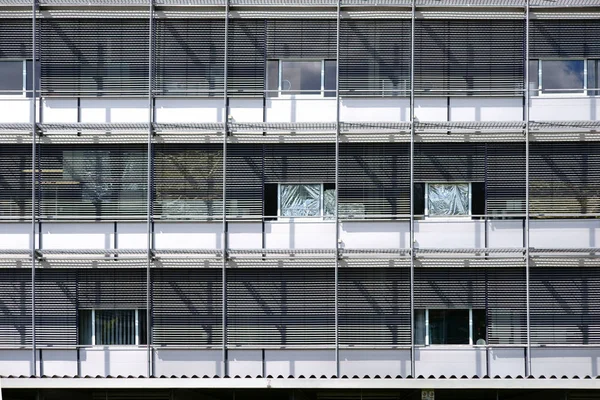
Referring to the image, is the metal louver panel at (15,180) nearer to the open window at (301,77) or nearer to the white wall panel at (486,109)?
the open window at (301,77)

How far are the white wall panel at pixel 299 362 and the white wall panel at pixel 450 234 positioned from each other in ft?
11.4

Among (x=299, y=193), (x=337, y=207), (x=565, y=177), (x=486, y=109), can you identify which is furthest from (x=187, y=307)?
(x=565, y=177)

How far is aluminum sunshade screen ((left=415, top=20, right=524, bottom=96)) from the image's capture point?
19.2m

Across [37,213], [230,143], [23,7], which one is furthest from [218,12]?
[37,213]

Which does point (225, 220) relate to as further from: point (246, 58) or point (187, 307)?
point (246, 58)

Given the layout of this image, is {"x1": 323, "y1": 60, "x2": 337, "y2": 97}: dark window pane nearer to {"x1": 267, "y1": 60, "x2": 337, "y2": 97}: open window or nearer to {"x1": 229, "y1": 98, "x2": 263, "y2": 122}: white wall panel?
{"x1": 267, "y1": 60, "x2": 337, "y2": 97}: open window

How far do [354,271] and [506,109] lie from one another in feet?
17.3

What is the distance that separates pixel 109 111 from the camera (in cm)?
1922

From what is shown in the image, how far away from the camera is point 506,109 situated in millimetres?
19141

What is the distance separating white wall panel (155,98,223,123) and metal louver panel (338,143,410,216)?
3.14m

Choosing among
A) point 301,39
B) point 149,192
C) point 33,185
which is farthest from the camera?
point 301,39

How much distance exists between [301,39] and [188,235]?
543cm

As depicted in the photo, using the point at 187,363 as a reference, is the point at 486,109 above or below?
above

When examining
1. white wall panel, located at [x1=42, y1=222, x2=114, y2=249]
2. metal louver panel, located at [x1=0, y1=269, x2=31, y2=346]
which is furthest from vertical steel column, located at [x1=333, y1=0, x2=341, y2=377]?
metal louver panel, located at [x1=0, y1=269, x2=31, y2=346]
